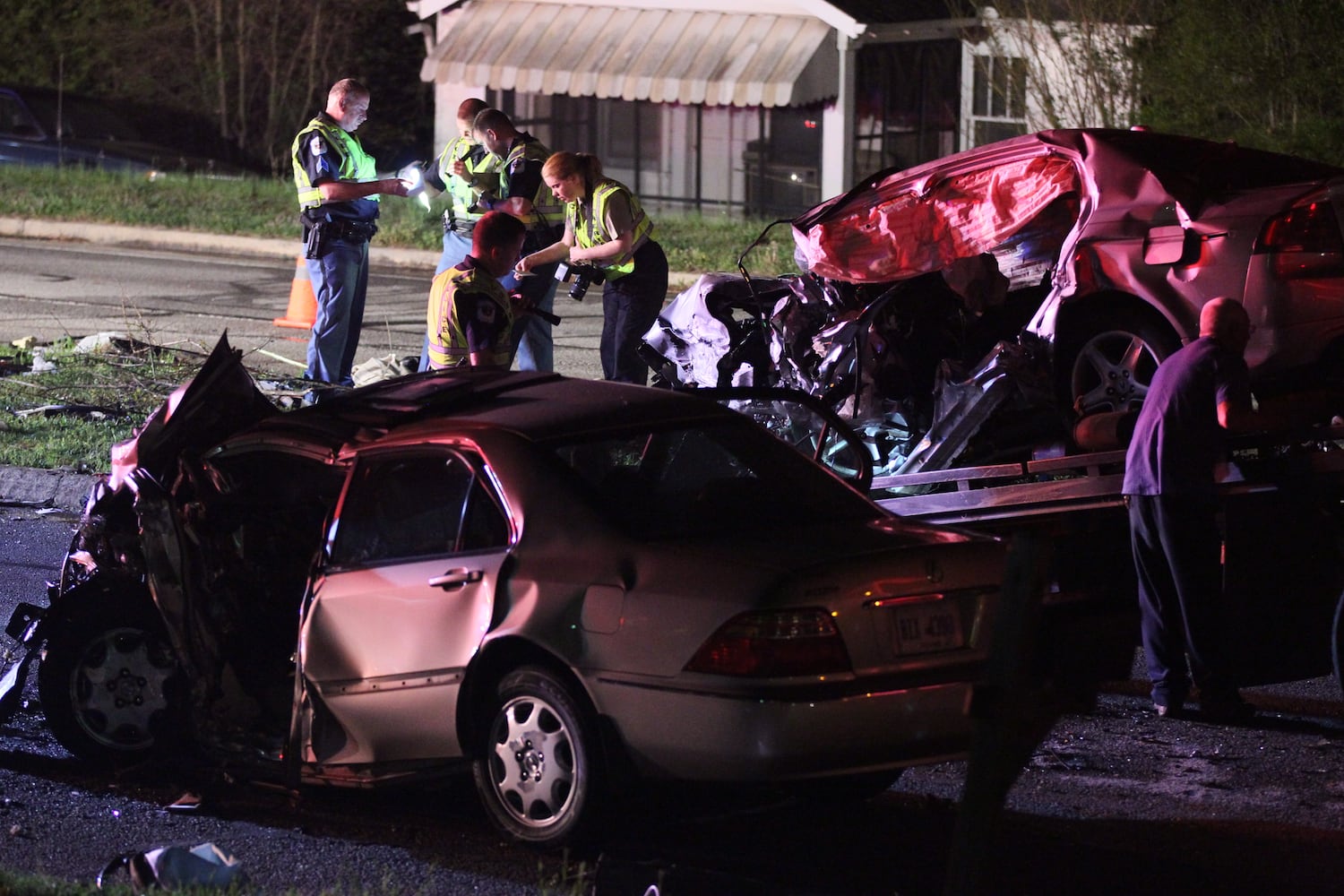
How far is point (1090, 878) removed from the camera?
530cm

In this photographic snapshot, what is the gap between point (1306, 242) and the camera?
8250mm

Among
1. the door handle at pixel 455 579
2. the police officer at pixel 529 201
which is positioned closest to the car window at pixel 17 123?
the police officer at pixel 529 201

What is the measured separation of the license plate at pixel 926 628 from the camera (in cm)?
529

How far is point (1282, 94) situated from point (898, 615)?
43.3 ft

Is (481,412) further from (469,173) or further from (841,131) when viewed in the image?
(841,131)

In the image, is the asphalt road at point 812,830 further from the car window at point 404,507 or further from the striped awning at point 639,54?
the striped awning at point 639,54

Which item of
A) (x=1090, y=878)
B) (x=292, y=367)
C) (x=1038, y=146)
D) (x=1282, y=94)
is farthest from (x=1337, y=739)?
(x=1282, y=94)

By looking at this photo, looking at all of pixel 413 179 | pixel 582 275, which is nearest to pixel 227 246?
pixel 413 179

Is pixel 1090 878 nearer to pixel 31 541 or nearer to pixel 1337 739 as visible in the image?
pixel 1337 739

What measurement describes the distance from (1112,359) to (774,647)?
13.6 ft

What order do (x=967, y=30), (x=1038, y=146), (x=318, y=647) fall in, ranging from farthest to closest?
(x=967, y=30), (x=1038, y=146), (x=318, y=647)

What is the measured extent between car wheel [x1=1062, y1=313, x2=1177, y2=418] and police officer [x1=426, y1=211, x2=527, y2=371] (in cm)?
257

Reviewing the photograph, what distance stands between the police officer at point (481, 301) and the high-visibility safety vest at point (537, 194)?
3.05m

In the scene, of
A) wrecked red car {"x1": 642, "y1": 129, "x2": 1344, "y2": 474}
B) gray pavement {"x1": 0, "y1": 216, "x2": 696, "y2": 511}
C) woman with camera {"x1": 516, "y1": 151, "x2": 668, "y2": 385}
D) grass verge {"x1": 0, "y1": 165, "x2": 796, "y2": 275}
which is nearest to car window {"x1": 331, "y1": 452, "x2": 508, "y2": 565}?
wrecked red car {"x1": 642, "y1": 129, "x2": 1344, "y2": 474}
